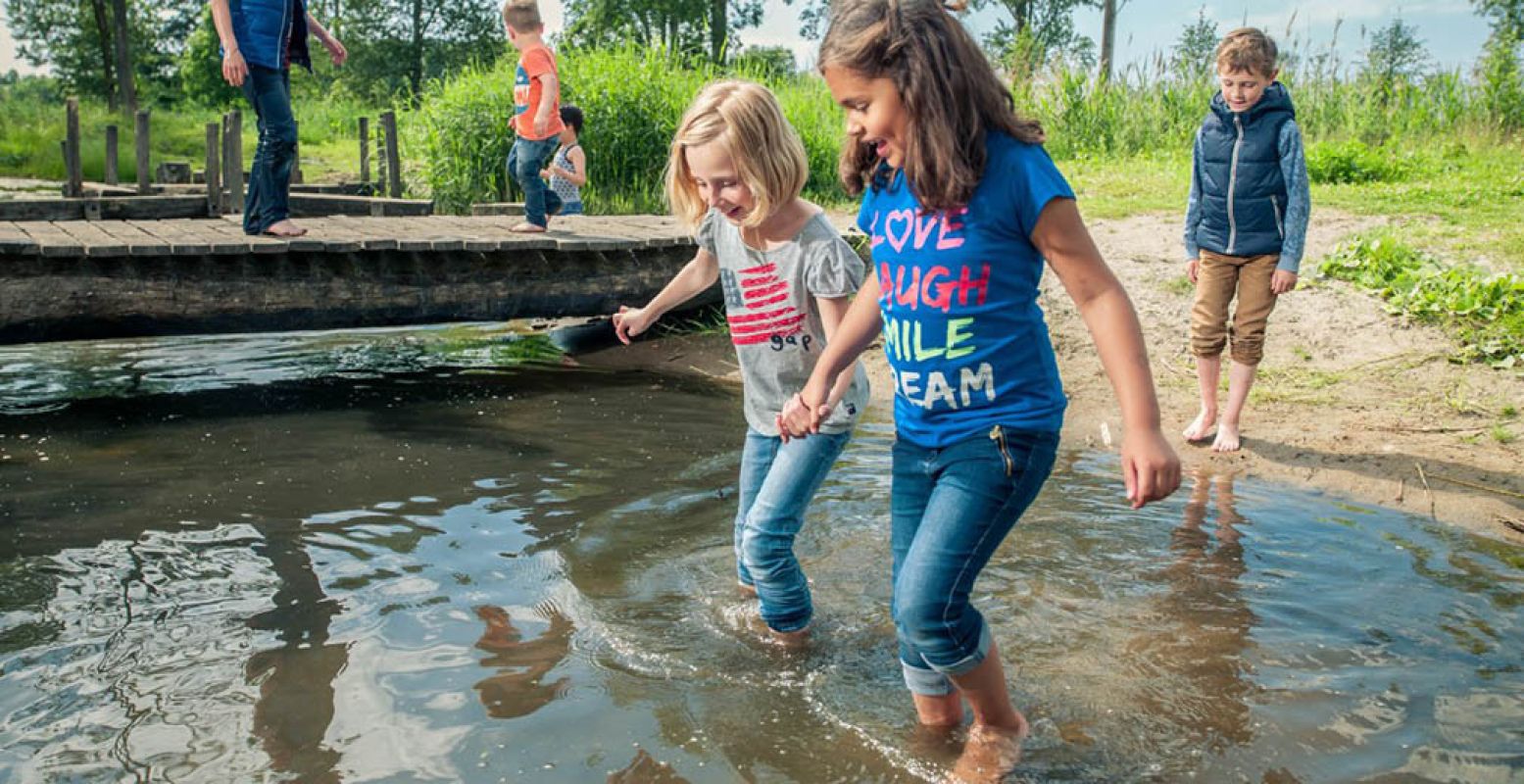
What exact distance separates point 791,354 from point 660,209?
9.82 metres

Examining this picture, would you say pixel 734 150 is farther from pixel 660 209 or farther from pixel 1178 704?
pixel 660 209

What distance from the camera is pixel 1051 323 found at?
8.48 metres

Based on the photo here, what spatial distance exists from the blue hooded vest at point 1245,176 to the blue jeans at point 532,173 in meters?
4.68

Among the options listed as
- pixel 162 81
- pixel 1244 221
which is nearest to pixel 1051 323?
pixel 1244 221

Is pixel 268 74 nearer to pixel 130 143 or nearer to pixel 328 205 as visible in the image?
pixel 328 205

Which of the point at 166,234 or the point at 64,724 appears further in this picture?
the point at 166,234

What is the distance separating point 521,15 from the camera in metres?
8.88

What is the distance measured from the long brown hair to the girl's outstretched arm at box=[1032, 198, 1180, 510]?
198 mm

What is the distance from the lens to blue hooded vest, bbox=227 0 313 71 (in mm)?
7188

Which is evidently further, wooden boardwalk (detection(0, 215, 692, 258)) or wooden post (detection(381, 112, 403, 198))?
wooden post (detection(381, 112, 403, 198))

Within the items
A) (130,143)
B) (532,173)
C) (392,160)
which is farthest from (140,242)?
(130,143)

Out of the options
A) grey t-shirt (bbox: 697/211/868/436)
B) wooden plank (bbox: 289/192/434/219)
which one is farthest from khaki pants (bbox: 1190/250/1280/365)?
wooden plank (bbox: 289/192/434/219)

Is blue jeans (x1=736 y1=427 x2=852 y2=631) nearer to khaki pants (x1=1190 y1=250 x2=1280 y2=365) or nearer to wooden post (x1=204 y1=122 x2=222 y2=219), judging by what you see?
khaki pants (x1=1190 y1=250 x2=1280 y2=365)

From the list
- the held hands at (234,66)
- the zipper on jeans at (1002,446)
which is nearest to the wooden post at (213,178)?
the held hands at (234,66)
